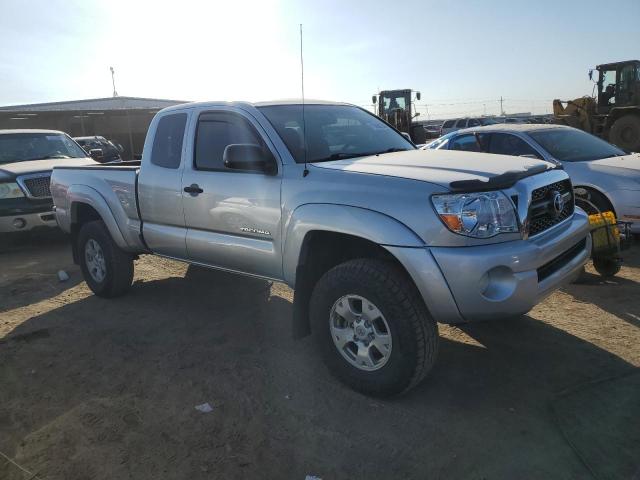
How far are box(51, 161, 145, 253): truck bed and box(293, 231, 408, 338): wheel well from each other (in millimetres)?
2119

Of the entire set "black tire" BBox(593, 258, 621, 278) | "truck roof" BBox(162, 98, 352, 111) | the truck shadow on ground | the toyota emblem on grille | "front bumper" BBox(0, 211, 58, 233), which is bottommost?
the truck shadow on ground

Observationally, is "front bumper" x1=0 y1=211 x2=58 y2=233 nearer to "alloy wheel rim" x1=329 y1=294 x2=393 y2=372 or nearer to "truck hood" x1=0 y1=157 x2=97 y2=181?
"truck hood" x1=0 y1=157 x2=97 y2=181

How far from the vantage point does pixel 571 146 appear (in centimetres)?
684

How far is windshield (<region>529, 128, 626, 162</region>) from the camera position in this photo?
664 centimetres

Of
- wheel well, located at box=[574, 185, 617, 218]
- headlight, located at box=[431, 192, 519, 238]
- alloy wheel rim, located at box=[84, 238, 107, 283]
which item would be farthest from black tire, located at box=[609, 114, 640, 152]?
alloy wheel rim, located at box=[84, 238, 107, 283]

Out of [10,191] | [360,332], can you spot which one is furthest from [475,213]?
[10,191]

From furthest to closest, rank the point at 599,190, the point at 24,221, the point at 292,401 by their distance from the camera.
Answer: the point at 24,221, the point at 599,190, the point at 292,401

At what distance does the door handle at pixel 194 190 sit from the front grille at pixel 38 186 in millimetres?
4951

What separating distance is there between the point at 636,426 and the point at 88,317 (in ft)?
15.0

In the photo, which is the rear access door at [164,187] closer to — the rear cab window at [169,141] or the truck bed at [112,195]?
the rear cab window at [169,141]

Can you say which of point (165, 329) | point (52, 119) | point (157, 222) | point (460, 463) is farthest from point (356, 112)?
point (52, 119)

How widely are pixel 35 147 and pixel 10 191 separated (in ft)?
5.56

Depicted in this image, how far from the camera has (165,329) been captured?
4594 mm

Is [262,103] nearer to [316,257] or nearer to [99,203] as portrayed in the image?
[316,257]
